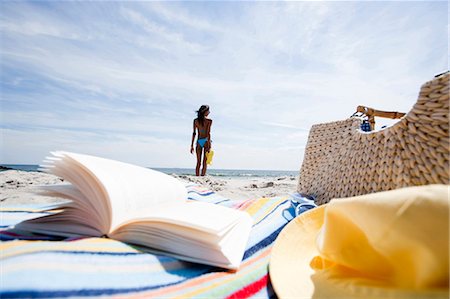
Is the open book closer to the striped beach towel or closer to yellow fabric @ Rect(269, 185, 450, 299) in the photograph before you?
the striped beach towel

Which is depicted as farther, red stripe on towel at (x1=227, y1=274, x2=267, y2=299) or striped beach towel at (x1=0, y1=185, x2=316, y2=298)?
red stripe on towel at (x1=227, y1=274, x2=267, y2=299)

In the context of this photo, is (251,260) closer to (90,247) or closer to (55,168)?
(90,247)

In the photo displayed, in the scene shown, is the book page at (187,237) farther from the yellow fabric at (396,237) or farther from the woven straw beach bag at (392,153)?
the woven straw beach bag at (392,153)

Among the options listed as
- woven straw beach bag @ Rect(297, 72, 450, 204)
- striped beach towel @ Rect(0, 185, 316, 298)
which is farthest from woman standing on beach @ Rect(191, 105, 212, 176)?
striped beach towel @ Rect(0, 185, 316, 298)

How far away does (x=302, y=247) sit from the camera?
2.68 feet

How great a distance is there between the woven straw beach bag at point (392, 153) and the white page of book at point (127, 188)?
88cm

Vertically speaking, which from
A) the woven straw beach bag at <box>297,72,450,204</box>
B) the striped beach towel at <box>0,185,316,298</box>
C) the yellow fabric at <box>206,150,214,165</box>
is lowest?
the yellow fabric at <box>206,150,214,165</box>

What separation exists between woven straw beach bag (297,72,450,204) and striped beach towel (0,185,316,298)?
1.97 feet

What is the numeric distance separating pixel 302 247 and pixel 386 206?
0.33 meters

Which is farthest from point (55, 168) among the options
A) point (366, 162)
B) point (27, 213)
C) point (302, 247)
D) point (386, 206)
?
point (366, 162)

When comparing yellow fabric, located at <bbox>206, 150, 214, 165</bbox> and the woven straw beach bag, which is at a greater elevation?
the woven straw beach bag

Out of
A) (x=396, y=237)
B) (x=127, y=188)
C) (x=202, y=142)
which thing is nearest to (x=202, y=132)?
(x=202, y=142)

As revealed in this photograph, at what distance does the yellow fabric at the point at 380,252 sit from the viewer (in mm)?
501

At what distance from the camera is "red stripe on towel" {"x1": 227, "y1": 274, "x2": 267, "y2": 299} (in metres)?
0.69
